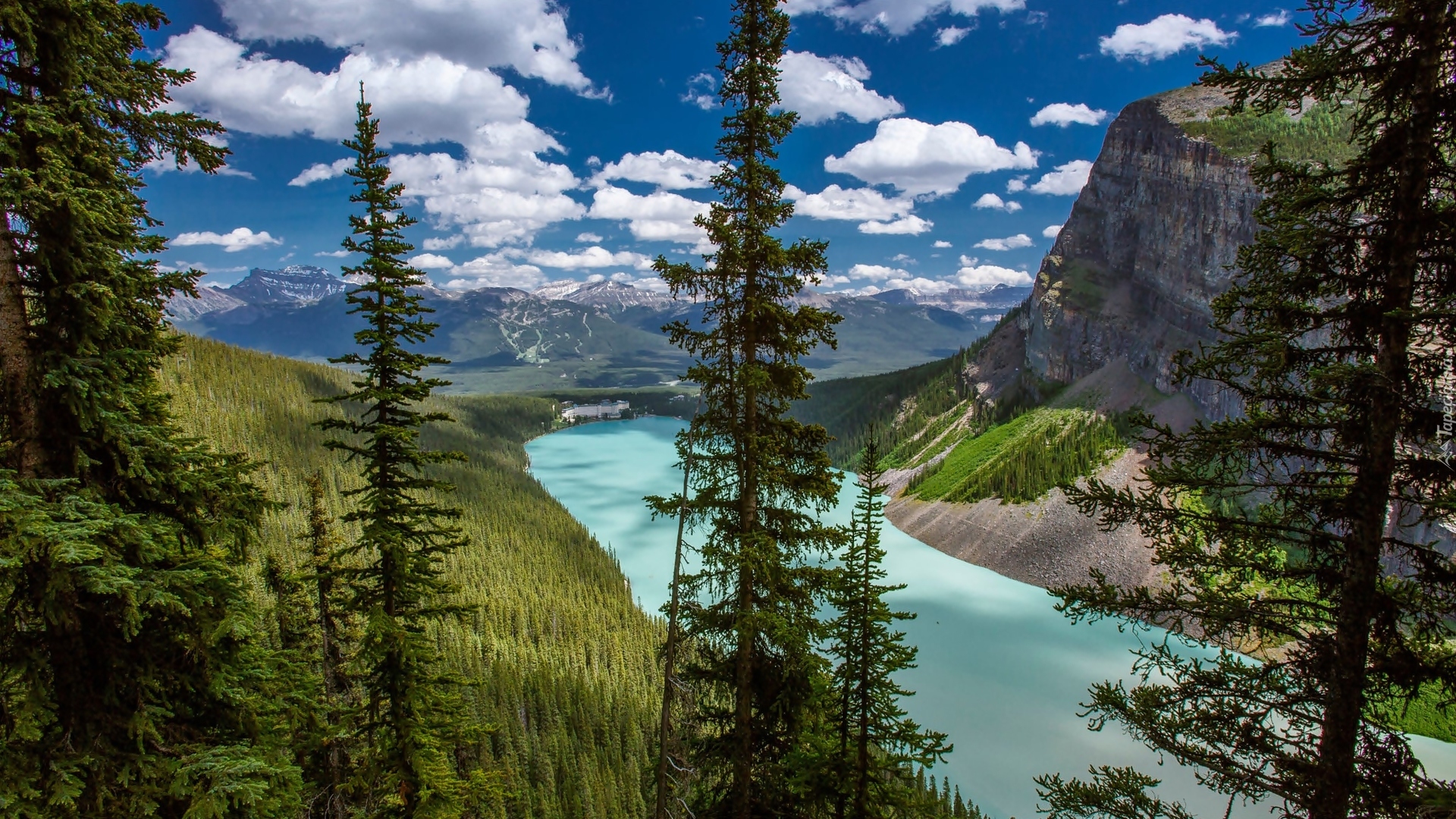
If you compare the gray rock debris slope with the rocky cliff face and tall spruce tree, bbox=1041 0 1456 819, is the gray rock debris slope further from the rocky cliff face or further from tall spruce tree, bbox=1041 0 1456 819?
tall spruce tree, bbox=1041 0 1456 819

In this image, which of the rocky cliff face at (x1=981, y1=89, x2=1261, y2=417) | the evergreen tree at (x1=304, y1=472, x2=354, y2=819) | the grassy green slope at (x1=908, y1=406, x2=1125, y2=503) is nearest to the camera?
the evergreen tree at (x1=304, y1=472, x2=354, y2=819)

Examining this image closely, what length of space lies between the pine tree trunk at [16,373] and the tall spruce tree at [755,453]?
26.3ft

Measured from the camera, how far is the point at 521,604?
2813 inches

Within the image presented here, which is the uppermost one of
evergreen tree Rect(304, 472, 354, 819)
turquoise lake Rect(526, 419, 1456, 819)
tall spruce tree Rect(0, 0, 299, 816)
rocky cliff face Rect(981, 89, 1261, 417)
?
rocky cliff face Rect(981, 89, 1261, 417)

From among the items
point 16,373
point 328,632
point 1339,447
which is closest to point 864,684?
point 1339,447

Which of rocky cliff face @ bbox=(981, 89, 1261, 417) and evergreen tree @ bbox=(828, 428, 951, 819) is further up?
rocky cliff face @ bbox=(981, 89, 1261, 417)

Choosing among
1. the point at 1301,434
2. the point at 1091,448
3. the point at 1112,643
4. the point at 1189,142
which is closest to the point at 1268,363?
the point at 1301,434

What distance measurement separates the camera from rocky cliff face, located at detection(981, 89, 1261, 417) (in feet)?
331

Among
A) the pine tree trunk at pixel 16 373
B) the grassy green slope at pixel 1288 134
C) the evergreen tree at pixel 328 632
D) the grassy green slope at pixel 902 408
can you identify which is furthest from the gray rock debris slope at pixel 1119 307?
the pine tree trunk at pixel 16 373

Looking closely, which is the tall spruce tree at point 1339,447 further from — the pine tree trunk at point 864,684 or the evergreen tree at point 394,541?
the evergreen tree at point 394,541

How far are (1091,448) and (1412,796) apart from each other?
10794cm

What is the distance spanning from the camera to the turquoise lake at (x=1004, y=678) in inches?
1650

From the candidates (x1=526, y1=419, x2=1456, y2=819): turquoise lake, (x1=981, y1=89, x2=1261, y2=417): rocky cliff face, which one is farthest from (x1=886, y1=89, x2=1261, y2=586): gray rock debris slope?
(x1=526, y1=419, x2=1456, y2=819): turquoise lake

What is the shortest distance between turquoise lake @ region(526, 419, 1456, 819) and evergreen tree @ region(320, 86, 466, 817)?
24.8 metres
